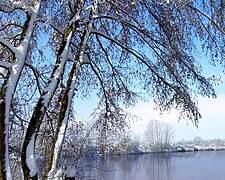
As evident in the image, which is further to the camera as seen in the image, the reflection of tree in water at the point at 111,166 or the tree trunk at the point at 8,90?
the reflection of tree in water at the point at 111,166

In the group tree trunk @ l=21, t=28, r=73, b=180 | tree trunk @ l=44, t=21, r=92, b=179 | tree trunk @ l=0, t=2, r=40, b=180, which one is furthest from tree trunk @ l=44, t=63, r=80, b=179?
tree trunk @ l=0, t=2, r=40, b=180

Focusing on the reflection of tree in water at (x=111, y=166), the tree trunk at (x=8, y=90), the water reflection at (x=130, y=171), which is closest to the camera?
the tree trunk at (x=8, y=90)

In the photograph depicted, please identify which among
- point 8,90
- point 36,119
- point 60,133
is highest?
point 8,90

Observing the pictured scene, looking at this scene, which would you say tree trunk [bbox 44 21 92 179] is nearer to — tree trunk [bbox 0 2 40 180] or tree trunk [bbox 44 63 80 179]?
tree trunk [bbox 44 63 80 179]

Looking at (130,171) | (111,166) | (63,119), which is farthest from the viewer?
(130,171)

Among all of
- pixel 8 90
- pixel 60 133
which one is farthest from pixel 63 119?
pixel 8 90

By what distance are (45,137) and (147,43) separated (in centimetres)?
196

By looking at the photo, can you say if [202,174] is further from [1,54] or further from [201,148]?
[201,148]

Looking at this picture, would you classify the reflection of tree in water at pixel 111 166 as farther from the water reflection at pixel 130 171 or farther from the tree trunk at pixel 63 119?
the tree trunk at pixel 63 119

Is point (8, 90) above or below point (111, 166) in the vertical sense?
above

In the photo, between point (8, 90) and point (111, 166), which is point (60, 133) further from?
point (111, 166)

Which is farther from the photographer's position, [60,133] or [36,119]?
[60,133]

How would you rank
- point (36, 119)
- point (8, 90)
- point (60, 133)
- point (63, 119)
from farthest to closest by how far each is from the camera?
point (63, 119), point (60, 133), point (36, 119), point (8, 90)

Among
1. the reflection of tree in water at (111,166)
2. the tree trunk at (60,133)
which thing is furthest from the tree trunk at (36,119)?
the reflection of tree in water at (111,166)
